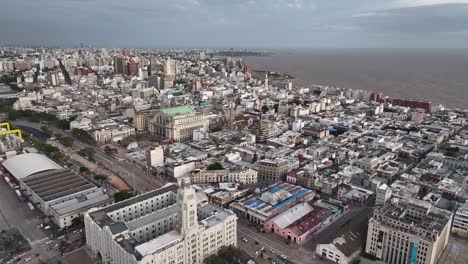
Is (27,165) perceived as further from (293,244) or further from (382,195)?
(382,195)

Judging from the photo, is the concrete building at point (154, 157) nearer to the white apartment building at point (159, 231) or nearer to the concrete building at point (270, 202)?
the white apartment building at point (159, 231)

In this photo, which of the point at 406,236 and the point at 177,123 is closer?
the point at 406,236

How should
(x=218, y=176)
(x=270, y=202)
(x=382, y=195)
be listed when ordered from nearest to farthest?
(x=270, y=202) → (x=382, y=195) → (x=218, y=176)

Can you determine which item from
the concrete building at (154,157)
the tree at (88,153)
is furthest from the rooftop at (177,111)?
the tree at (88,153)

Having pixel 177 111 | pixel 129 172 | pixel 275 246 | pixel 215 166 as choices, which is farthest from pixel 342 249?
pixel 177 111

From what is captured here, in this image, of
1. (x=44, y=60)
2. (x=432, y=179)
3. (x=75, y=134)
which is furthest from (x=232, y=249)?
(x=44, y=60)

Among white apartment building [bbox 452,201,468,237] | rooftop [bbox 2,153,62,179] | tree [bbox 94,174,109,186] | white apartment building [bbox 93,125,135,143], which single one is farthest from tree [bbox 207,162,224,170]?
white apartment building [bbox 452,201,468,237]
